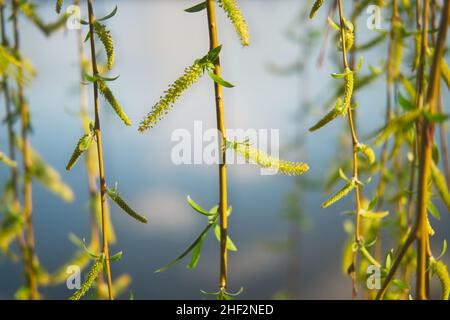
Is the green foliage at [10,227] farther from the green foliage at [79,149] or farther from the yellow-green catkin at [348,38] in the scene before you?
the yellow-green catkin at [348,38]

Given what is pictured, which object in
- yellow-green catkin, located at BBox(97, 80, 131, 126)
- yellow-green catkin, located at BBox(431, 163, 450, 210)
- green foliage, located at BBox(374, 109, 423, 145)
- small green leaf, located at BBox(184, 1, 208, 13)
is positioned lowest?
yellow-green catkin, located at BBox(431, 163, 450, 210)

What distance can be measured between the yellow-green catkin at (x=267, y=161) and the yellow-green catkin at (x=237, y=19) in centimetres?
10

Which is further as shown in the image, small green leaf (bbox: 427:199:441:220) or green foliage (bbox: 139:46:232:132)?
small green leaf (bbox: 427:199:441:220)

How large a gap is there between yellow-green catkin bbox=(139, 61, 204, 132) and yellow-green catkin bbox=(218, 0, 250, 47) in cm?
5

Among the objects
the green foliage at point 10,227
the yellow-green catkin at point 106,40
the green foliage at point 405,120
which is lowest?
the green foliage at point 10,227

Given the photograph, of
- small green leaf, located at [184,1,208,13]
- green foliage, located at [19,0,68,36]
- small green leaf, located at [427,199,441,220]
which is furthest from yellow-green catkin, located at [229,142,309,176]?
green foliage, located at [19,0,68,36]

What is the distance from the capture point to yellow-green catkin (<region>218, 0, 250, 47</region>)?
458 millimetres

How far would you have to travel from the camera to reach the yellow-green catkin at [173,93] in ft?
1.49

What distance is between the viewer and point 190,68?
473mm

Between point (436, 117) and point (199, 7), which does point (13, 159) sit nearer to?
point (199, 7)

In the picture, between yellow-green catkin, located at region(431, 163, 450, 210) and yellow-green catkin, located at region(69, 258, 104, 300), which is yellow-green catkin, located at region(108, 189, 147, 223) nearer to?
yellow-green catkin, located at region(69, 258, 104, 300)

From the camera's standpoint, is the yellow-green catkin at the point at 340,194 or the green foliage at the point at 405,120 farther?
the yellow-green catkin at the point at 340,194

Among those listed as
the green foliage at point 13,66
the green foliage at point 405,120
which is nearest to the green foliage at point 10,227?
the green foliage at point 13,66
